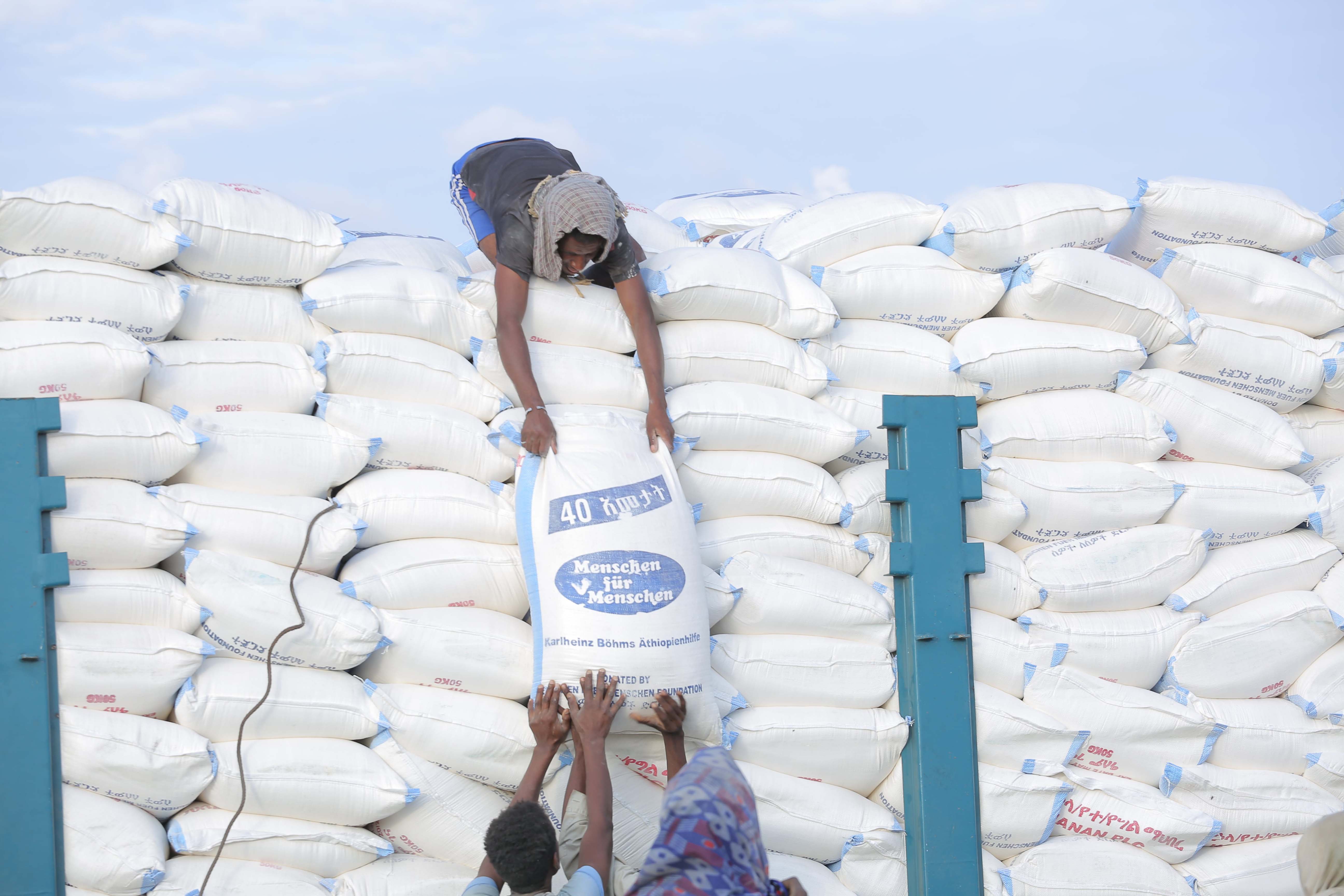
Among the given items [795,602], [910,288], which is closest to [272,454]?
[795,602]

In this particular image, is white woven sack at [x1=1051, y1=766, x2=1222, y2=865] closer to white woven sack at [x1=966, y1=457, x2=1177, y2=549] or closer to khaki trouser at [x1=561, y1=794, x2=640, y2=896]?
white woven sack at [x1=966, y1=457, x2=1177, y2=549]

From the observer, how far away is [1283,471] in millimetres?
3918

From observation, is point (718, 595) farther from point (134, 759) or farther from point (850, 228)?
point (134, 759)

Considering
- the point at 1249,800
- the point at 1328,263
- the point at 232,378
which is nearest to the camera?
the point at 232,378

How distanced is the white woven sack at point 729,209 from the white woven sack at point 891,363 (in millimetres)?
1046

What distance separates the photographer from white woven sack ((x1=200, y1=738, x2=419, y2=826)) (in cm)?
270

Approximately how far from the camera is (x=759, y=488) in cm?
333

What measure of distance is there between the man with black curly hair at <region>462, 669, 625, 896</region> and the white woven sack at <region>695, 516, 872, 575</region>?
61 centimetres

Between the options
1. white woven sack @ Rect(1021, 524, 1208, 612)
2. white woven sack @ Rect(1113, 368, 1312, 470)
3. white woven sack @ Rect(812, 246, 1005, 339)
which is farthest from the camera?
white woven sack @ Rect(1113, 368, 1312, 470)

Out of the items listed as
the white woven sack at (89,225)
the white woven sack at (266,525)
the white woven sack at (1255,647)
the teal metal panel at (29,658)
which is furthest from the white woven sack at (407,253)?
the white woven sack at (1255,647)

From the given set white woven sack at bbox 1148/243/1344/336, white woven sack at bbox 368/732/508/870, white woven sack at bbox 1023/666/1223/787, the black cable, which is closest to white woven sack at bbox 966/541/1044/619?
white woven sack at bbox 1023/666/1223/787

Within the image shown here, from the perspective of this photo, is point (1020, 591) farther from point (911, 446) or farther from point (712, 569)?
point (712, 569)

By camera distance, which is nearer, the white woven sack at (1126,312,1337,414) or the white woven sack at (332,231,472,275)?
the white woven sack at (332,231,472,275)

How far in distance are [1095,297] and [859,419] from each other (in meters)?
0.86
